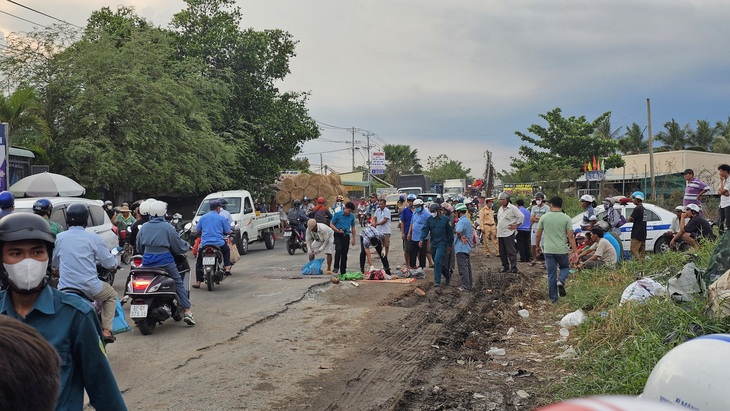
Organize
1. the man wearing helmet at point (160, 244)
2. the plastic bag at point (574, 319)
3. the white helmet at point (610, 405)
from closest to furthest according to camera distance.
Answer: the white helmet at point (610, 405), the man wearing helmet at point (160, 244), the plastic bag at point (574, 319)

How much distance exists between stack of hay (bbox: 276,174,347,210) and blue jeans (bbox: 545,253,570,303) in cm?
2381

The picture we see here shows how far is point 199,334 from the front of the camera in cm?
887

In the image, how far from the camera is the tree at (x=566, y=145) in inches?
1705

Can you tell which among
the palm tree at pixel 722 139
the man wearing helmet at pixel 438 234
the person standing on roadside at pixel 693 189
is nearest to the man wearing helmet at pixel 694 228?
the person standing on roadside at pixel 693 189

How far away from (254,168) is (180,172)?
26.6 feet

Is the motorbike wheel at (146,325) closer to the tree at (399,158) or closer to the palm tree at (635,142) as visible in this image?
the palm tree at (635,142)

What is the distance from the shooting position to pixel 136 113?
24078mm

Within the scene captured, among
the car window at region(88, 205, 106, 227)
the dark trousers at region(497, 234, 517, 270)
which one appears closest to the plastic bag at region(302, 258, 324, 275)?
the car window at region(88, 205, 106, 227)

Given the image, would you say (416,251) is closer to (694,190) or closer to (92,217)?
(694,190)

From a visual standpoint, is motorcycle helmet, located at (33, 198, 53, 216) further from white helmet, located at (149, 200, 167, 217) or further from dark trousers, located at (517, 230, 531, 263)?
dark trousers, located at (517, 230, 531, 263)

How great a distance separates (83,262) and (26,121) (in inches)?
682

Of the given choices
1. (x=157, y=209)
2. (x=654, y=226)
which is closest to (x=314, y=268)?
(x=157, y=209)

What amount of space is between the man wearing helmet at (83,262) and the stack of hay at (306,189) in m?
28.1

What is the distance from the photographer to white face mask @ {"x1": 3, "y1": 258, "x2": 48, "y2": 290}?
287 cm
